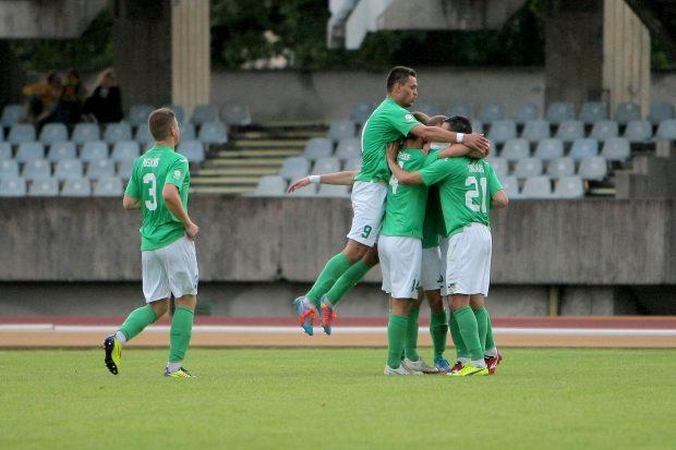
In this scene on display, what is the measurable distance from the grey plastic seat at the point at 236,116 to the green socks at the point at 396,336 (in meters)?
18.2

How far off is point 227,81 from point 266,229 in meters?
11.1

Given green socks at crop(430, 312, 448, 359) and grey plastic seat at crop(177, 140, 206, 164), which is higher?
grey plastic seat at crop(177, 140, 206, 164)

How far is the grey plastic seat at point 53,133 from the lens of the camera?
92.8 feet

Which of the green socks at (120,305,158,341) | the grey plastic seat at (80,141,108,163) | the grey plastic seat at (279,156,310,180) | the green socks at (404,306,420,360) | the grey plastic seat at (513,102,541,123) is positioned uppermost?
the grey plastic seat at (513,102,541,123)

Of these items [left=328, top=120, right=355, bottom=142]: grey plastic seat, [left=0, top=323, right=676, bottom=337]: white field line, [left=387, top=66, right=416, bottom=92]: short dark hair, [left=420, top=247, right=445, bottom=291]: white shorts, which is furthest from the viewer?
[left=328, top=120, right=355, bottom=142]: grey plastic seat

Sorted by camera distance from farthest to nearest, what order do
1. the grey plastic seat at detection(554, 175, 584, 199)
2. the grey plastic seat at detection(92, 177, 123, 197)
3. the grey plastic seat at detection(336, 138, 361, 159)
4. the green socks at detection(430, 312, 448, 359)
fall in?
the grey plastic seat at detection(336, 138, 361, 159) → the grey plastic seat at detection(92, 177, 123, 197) → the grey plastic seat at detection(554, 175, 584, 199) → the green socks at detection(430, 312, 448, 359)

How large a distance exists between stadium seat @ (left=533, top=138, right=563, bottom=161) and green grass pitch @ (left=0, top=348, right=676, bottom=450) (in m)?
10.9

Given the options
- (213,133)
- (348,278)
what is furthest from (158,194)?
(213,133)

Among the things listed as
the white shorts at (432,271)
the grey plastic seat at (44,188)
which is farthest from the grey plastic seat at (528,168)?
the white shorts at (432,271)

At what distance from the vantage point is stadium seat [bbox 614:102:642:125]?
1105 inches

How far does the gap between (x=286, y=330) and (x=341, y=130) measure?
8058 millimetres

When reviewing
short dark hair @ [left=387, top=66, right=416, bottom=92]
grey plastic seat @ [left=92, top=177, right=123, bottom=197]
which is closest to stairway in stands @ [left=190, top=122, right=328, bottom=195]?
grey plastic seat @ [left=92, top=177, right=123, bottom=197]

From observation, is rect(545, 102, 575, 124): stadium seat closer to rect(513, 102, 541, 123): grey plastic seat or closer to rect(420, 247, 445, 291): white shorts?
rect(513, 102, 541, 123): grey plastic seat

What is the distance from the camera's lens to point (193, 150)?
27.6 metres
